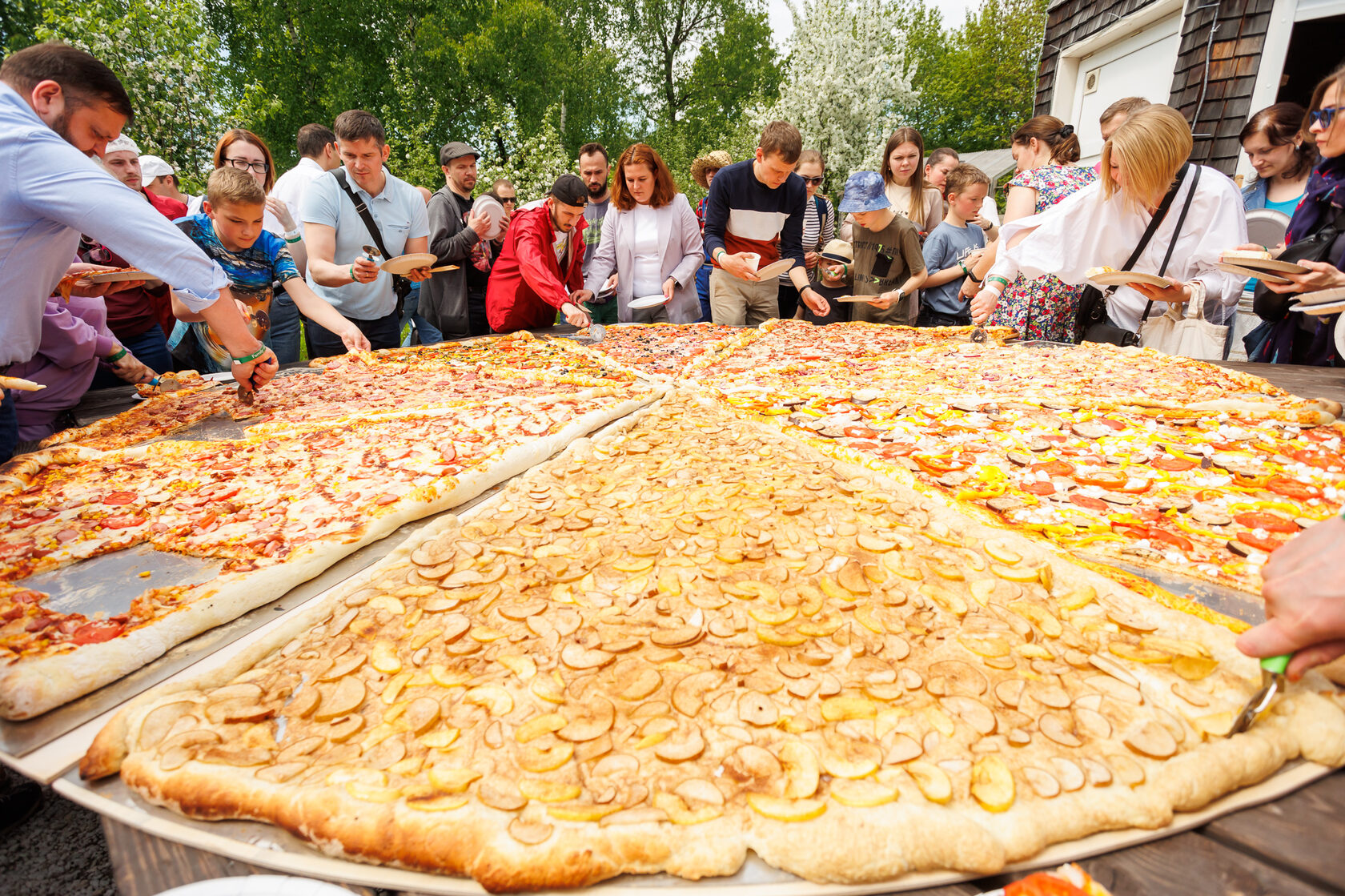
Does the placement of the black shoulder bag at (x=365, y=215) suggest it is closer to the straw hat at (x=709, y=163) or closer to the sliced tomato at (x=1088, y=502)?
the straw hat at (x=709, y=163)

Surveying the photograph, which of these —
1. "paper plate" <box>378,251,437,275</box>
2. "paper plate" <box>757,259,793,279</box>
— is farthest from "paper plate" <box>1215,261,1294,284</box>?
"paper plate" <box>378,251,437,275</box>

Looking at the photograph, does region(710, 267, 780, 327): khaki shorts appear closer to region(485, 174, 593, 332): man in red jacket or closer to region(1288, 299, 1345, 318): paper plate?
region(485, 174, 593, 332): man in red jacket

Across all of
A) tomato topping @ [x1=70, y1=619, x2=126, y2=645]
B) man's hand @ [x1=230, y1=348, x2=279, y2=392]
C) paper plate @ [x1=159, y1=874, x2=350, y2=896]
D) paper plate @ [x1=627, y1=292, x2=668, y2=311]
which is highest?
paper plate @ [x1=627, y1=292, x2=668, y2=311]

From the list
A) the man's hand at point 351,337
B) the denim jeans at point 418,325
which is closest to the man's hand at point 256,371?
the man's hand at point 351,337

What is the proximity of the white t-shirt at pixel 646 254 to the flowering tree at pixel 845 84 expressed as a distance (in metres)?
15.2

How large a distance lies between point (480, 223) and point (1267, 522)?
Result: 6169 millimetres

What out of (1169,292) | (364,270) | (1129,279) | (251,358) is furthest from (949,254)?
(251,358)

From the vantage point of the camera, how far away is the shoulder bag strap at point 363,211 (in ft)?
16.0

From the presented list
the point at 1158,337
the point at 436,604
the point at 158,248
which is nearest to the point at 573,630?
the point at 436,604

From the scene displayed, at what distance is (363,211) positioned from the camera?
4.95 meters

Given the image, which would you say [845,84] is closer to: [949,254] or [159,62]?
[949,254]

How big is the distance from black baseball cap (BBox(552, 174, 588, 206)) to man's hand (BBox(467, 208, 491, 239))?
2.79ft

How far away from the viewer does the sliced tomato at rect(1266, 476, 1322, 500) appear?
2.35 m

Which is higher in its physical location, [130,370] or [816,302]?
[816,302]
